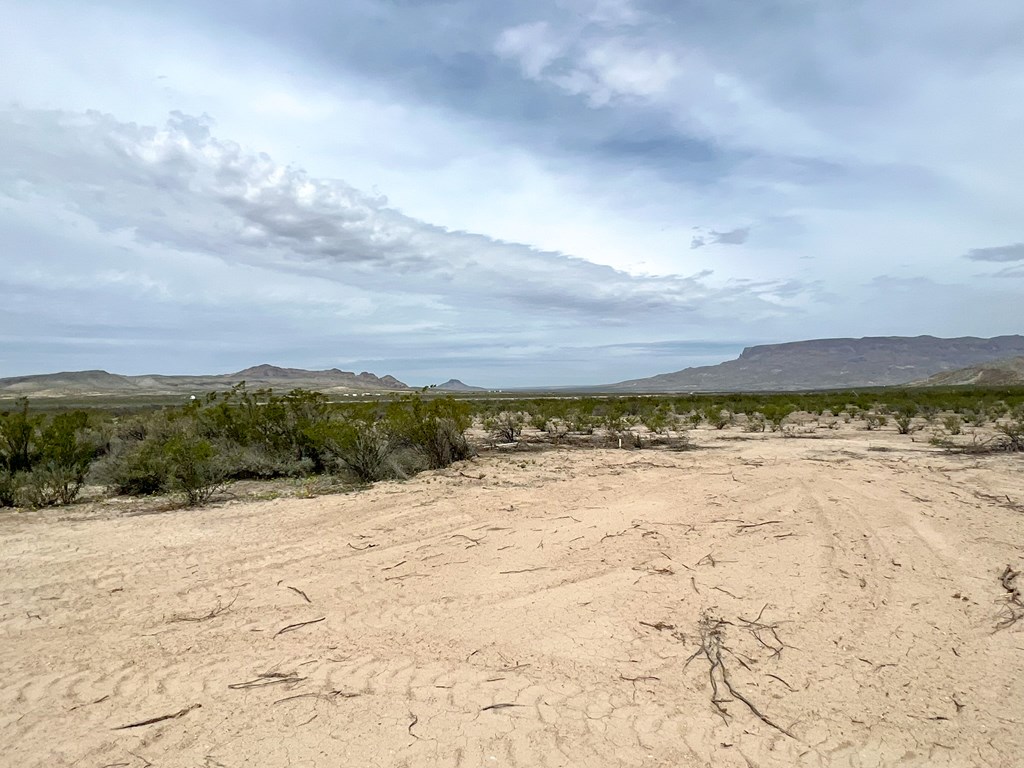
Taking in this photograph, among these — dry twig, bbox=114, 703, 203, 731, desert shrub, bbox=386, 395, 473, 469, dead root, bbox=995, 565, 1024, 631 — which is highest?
desert shrub, bbox=386, 395, 473, 469

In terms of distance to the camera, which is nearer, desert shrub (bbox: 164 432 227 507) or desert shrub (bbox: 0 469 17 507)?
desert shrub (bbox: 164 432 227 507)

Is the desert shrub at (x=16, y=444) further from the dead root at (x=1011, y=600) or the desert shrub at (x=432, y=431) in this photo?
the dead root at (x=1011, y=600)

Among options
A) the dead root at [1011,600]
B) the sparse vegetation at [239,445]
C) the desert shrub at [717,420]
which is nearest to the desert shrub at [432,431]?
the sparse vegetation at [239,445]

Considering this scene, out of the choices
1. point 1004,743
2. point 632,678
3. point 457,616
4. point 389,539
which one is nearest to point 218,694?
point 457,616

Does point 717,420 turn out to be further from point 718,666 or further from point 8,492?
point 8,492

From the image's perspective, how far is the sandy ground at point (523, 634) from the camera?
12.8 feet

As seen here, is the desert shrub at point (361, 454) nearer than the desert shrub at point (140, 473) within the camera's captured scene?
No

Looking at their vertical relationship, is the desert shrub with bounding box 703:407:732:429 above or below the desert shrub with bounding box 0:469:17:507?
below

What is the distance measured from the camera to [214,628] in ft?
18.0

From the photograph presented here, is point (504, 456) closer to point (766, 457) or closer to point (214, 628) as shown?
point (766, 457)

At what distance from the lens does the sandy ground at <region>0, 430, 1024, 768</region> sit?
3.89m

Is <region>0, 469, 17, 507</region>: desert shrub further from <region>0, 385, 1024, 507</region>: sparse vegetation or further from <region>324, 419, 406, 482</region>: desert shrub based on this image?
<region>324, 419, 406, 482</region>: desert shrub

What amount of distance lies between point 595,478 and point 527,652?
286 inches

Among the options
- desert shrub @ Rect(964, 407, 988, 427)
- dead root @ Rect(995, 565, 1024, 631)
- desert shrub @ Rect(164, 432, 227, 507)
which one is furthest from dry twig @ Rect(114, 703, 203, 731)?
desert shrub @ Rect(964, 407, 988, 427)
